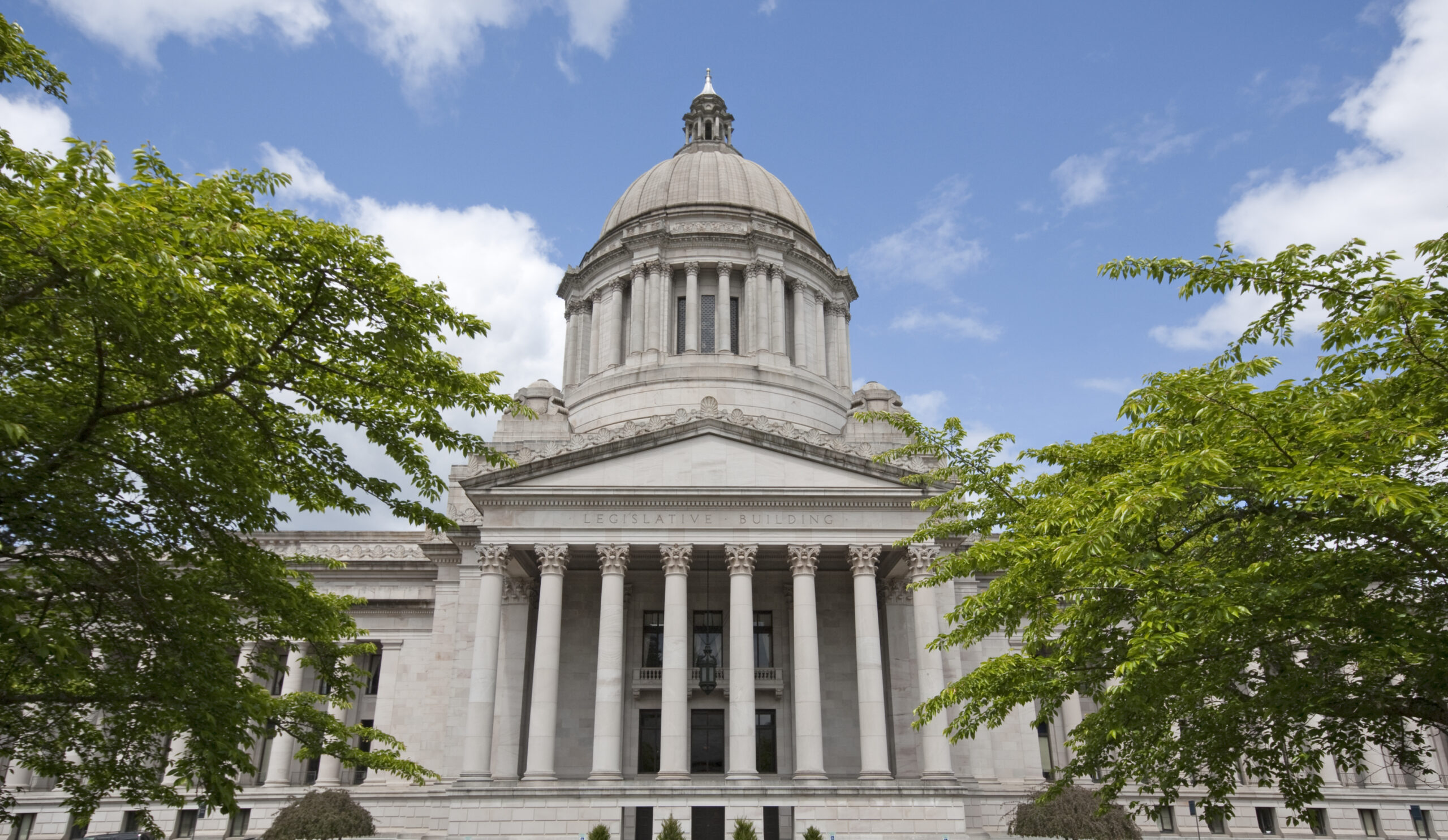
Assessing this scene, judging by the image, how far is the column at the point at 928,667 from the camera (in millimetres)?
31797

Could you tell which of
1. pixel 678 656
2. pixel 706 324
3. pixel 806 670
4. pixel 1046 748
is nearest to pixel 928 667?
pixel 806 670

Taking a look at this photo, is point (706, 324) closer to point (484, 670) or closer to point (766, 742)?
point (766, 742)

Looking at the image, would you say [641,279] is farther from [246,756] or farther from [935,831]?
[246,756]

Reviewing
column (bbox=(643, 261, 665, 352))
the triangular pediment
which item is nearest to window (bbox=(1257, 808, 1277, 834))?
the triangular pediment

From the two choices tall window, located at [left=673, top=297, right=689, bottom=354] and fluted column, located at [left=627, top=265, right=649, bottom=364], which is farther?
tall window, located at [left=673, top=297, right=689, bottom=354]

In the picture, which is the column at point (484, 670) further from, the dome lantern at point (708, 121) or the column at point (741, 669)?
the dome lantern at point (708, 121)

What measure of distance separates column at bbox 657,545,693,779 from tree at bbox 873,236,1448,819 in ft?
52.4

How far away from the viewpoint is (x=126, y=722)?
1387 cm

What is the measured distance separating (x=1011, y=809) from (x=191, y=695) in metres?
29.0

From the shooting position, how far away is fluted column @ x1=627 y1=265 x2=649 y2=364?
4934cm

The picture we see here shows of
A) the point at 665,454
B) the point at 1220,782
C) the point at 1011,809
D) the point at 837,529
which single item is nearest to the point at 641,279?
the point at 665,454

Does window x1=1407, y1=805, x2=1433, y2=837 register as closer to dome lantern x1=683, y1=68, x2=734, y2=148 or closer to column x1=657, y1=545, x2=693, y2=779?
column x1=657, y1=545, x2=693, y2=779

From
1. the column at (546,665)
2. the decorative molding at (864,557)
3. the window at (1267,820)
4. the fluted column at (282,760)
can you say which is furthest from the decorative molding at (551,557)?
the window at (1267,820)

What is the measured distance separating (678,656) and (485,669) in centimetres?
660
